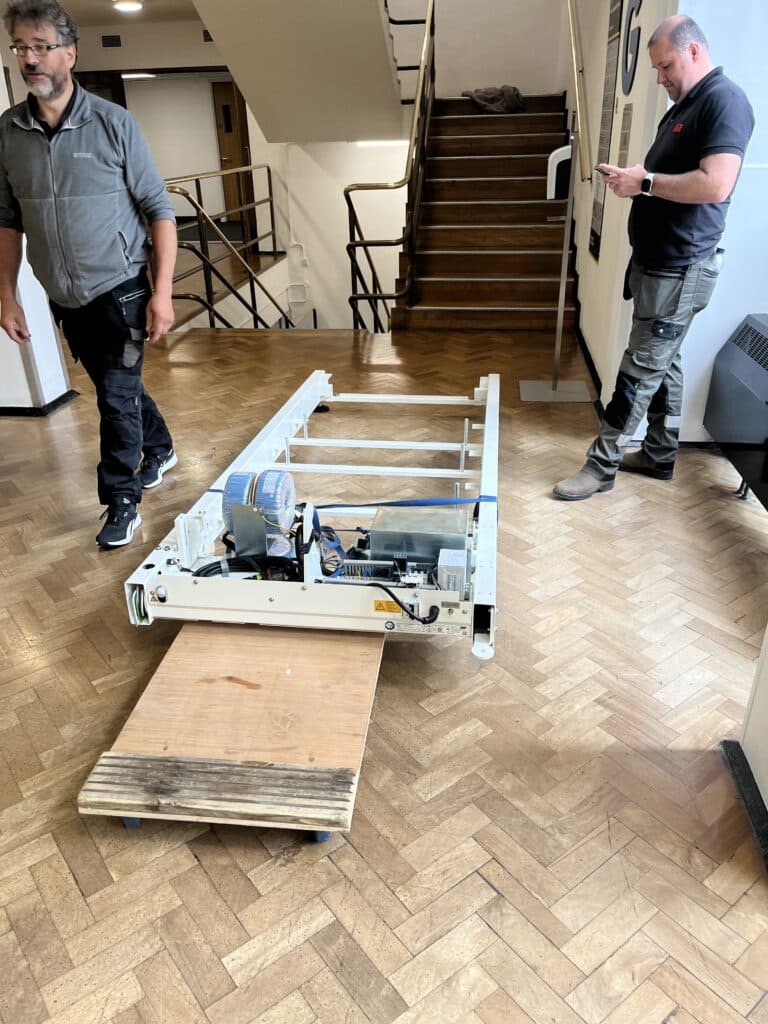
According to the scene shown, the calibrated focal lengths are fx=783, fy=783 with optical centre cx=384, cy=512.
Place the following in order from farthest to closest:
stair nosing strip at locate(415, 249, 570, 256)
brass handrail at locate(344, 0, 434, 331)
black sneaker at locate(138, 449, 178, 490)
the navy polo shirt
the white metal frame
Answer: stair nosing strip at locate(415, 249, 570, 256) → brass handrail at locate(344, 0, 434, 331) → black sneaker at locate(138, 449, 178, 490) → the navy polo shirt → the white metal frame

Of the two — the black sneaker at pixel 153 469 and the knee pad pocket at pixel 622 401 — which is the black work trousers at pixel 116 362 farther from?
the knee pad pocket at pixel 622 401

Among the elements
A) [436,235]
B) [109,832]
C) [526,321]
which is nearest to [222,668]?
[109,832]

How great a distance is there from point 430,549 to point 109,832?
3.09 feet

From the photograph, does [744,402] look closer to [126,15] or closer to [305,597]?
[305,597]

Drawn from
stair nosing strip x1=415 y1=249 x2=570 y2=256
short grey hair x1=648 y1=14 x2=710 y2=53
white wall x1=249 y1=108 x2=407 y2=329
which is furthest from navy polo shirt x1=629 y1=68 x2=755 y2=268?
white wall x1=249 y1=108 x2=407 y2=329

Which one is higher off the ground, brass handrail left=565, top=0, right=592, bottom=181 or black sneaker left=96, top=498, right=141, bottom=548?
brass handrail left=565, top=0, right=592, bottom=181

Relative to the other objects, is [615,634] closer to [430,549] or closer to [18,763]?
[430,549]

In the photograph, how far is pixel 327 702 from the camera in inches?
68.6

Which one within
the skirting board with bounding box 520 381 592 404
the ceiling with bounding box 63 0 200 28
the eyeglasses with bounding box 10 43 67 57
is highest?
the ceiling with bounding box 63 0 200 28

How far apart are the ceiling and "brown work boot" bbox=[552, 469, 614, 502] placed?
647cm

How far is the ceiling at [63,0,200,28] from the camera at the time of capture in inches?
289

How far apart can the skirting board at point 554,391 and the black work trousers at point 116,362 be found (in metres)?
2.13

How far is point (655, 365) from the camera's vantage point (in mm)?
2758

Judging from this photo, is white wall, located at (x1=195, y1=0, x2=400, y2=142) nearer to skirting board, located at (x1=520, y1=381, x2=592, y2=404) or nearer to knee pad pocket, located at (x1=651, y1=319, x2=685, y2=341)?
skirting board, located at (x1=520, y1=381, x2=592, y2=404)
